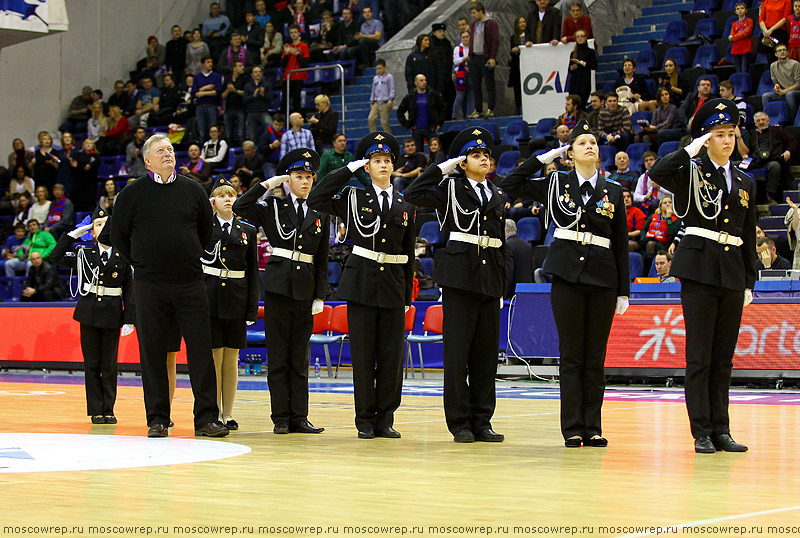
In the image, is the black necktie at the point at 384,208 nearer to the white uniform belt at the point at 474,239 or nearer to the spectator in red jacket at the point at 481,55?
the white uniform belt at the point at 474,239

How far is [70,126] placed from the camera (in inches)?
988

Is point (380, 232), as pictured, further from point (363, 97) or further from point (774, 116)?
point (363, 97)

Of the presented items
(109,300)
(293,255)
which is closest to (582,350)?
(293,255)

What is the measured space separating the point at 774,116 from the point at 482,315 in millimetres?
9793

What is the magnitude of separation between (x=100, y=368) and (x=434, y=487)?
515 centimetres

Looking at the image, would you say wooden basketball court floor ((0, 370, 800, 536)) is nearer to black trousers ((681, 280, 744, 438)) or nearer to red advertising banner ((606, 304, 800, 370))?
black trousers ((681, 280, 744, 438))

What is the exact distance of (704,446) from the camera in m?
6.38

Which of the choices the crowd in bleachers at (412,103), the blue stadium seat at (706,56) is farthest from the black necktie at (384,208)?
the blue stadium seat at (706,56)

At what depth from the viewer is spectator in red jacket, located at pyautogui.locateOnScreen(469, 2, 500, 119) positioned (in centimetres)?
1881

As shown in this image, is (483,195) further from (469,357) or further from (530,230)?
(530,230)

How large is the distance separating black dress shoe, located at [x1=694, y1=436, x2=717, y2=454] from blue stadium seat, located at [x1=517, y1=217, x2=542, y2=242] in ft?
32.1

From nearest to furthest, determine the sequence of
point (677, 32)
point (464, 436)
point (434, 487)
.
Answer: point (434, 487), point (464, 436), point (677, 32)

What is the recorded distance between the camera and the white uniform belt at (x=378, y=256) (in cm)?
751

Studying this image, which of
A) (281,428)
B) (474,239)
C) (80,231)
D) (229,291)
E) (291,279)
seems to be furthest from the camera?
(80,231)
